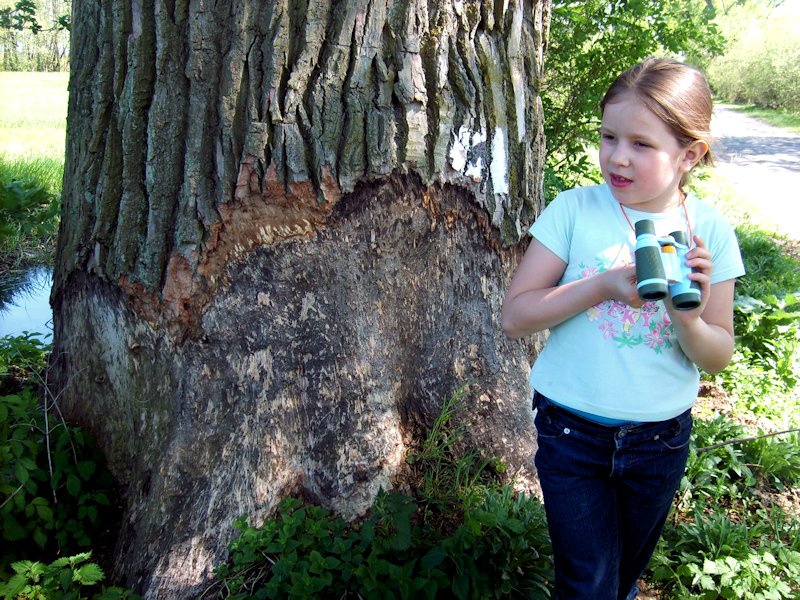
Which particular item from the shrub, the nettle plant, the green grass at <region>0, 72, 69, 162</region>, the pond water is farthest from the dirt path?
the green grass at <region>0, 72, 69, 162</region>

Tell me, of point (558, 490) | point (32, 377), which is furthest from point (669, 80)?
point (32, 377)

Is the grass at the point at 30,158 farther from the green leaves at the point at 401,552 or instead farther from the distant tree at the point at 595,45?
the distant tree at the point at 595,45

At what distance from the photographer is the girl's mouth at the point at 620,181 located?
1.85 meters

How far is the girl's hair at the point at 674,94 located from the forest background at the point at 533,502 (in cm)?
137

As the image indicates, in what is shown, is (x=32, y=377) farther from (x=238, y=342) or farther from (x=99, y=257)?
(x=238, y=342)

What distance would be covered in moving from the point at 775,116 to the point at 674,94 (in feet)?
69.1

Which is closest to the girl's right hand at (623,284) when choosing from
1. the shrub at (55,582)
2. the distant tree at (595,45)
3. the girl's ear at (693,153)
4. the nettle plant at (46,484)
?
the girl's ear at (693,153)

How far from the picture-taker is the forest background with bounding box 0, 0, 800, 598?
2.43 metres

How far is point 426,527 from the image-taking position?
2.55 meters

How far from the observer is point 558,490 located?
2.00 metres

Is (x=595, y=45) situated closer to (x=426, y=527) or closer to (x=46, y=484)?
(x=426, y=527)

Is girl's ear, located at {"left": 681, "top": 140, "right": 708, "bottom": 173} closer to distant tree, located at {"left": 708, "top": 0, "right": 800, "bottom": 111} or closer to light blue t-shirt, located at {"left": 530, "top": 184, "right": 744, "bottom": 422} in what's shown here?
light blue t-shirt, located at {"left": 530, "top": 184, "right": 744, "bottom": 422}

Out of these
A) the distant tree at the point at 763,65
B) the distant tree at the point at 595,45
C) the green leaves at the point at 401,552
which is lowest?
the green leaves at the point at 401,552

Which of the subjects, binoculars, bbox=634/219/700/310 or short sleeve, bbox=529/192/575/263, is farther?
short sleeve, bbox=529/192/575/263
